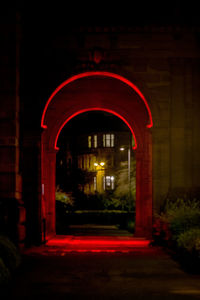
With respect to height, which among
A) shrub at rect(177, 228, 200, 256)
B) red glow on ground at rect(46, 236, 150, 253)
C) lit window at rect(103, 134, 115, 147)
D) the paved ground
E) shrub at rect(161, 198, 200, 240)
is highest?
lit window at rect(103, 134, 115, 147)

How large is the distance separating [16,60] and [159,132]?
6392 mm

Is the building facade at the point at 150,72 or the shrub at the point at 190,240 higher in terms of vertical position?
the building facade at the point at 150,72

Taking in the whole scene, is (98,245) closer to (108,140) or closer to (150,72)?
(150,72)

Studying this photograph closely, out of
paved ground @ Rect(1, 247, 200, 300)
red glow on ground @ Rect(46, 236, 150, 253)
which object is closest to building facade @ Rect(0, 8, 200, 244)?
red glow on ground @ Rect(46, 236, 150, 253)

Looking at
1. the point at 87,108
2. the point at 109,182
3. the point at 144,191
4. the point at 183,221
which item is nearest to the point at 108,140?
the point at 109,182

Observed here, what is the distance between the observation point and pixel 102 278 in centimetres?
958

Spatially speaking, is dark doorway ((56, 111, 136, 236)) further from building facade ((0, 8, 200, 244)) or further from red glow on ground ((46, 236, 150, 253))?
building facade ((0, 8, 200, 244))

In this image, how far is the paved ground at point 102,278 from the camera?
8070 mm

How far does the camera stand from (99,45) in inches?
701

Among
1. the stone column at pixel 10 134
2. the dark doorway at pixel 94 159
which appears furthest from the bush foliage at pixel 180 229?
the dark doorway at pixel 94 159

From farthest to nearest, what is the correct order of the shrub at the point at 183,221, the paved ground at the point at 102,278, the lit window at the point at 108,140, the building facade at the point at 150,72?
the lit window at the point at 108,140 → the building facade at the point at 150,72 → the shrub at the point at 183,221 → the paved ground at the point at 102,278

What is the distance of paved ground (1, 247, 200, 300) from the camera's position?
807 cm

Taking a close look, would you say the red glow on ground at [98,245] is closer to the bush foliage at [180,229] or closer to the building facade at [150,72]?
the bush foliage at [180,229]

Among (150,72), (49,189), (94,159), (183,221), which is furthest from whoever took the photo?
(94,159)
